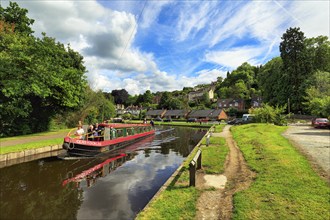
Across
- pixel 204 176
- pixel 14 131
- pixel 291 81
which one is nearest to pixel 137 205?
pixel 204 176

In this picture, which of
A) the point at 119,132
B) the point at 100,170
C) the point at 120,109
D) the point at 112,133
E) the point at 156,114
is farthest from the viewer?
the point at 120,109

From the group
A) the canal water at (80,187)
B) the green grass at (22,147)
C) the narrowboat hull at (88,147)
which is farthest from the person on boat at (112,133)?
the green grass at (22,147)

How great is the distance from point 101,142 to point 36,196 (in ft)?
26.8

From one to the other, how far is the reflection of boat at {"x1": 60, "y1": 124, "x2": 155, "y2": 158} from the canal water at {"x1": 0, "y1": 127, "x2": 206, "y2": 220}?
94 cm

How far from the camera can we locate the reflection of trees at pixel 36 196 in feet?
21.6

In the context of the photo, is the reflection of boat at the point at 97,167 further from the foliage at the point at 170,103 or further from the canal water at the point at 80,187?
the foliage at the point at 170,103

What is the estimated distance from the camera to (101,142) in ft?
52.3

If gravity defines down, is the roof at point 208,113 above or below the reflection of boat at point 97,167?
above

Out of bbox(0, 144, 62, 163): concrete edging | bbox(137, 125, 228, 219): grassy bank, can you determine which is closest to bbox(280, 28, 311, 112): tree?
bbox(137, 125, 228, 219): grassy bank

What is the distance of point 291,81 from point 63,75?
51116 millimetres

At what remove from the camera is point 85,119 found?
39.2 meters

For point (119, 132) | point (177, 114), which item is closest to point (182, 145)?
point (119, 132)

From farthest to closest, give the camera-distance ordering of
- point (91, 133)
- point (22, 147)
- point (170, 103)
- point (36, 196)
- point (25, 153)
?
point (170, 103), point (91, 133), point (22, 147), point (25, 153), point (36, 196)

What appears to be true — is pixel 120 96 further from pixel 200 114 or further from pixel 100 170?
pixel 100 170
